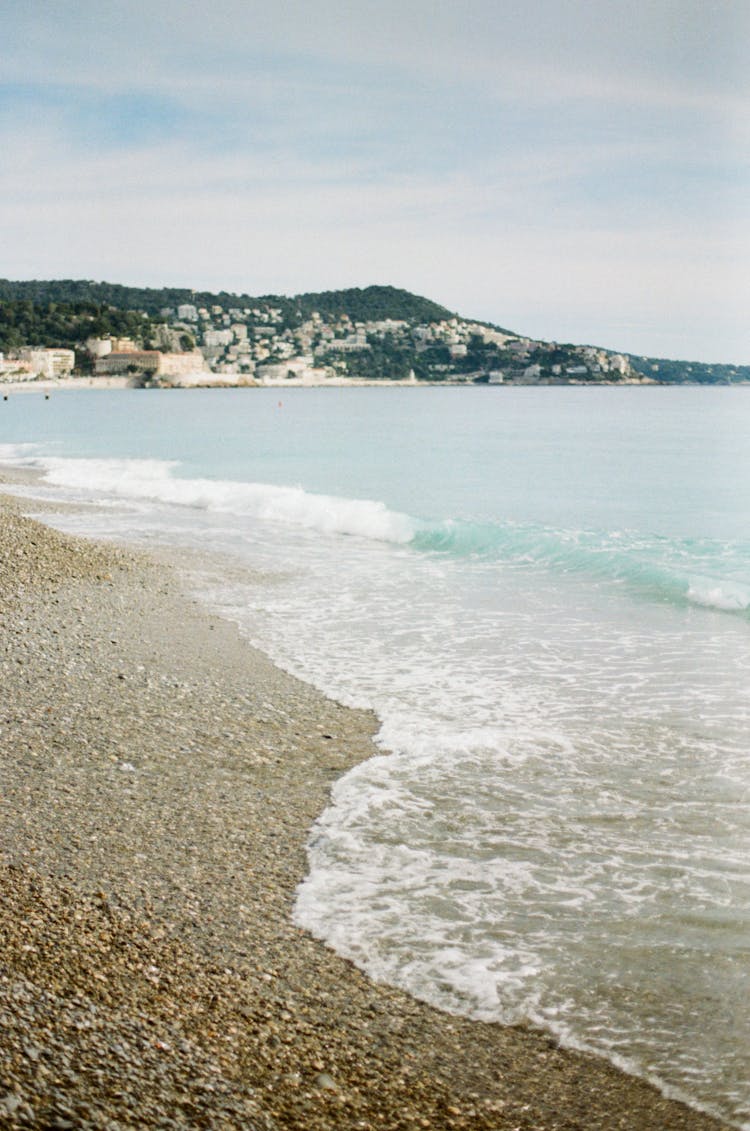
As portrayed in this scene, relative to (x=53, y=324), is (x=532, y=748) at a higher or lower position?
lower

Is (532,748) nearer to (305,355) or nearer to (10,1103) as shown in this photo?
(10,1103)

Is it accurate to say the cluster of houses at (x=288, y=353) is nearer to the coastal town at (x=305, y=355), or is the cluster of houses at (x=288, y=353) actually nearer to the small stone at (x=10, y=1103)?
the coastal town at (x=305, y=355)

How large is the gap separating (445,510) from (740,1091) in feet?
53.8

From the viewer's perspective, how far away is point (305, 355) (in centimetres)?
16650

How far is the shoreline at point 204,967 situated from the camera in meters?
2.76

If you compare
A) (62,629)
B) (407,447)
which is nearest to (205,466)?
(407,447)

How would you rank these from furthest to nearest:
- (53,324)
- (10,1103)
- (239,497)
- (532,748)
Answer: (53,324) < (239,497) < (532,748) < (10,1103)

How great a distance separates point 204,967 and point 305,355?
167378 millimetres

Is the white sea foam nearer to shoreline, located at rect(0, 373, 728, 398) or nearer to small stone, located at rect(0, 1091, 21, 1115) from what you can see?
small stone, located at rect(0, 1091, 21, 1115)

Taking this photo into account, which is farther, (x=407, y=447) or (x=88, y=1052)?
(x=407, y=447)

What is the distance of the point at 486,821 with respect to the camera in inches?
192

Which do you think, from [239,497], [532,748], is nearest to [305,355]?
[239,497]

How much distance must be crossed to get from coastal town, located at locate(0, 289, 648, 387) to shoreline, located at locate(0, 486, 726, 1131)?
452 feet

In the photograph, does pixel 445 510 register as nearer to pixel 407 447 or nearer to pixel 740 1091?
pixel 740 1091
